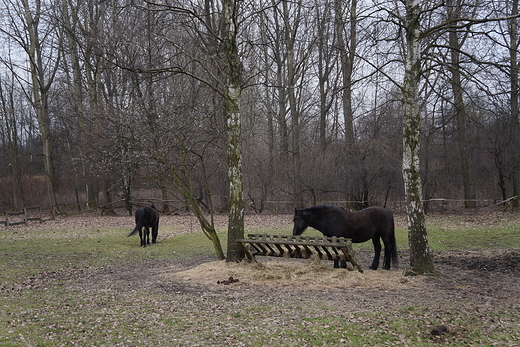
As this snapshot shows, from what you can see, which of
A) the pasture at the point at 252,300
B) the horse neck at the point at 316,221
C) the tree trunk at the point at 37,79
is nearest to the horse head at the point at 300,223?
the horse neck at the point at 316,221

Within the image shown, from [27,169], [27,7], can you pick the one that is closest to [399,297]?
[27,7]

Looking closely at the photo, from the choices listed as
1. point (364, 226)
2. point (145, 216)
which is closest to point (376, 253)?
point (364, 226)

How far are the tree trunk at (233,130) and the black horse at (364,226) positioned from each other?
7.34ft

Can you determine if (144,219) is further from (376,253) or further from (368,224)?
(376,253)

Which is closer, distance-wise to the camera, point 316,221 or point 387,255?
point 387,255

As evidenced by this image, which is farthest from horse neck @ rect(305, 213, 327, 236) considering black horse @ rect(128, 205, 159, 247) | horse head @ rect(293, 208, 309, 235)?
black horse @ rect(128, 205, 159, 247)

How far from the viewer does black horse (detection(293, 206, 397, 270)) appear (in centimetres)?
1155

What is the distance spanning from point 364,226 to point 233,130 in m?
4.25

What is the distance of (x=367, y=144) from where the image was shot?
27.9 meters

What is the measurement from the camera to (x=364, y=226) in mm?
11570

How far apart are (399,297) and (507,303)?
Result: 1.77 meters

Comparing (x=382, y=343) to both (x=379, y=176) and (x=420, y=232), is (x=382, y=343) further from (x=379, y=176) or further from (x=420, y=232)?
(x=379, y=176)

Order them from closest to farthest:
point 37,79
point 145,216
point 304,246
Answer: point 304,246 → point 145,216 → point 37,79

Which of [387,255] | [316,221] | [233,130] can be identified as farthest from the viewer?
[316,221]
